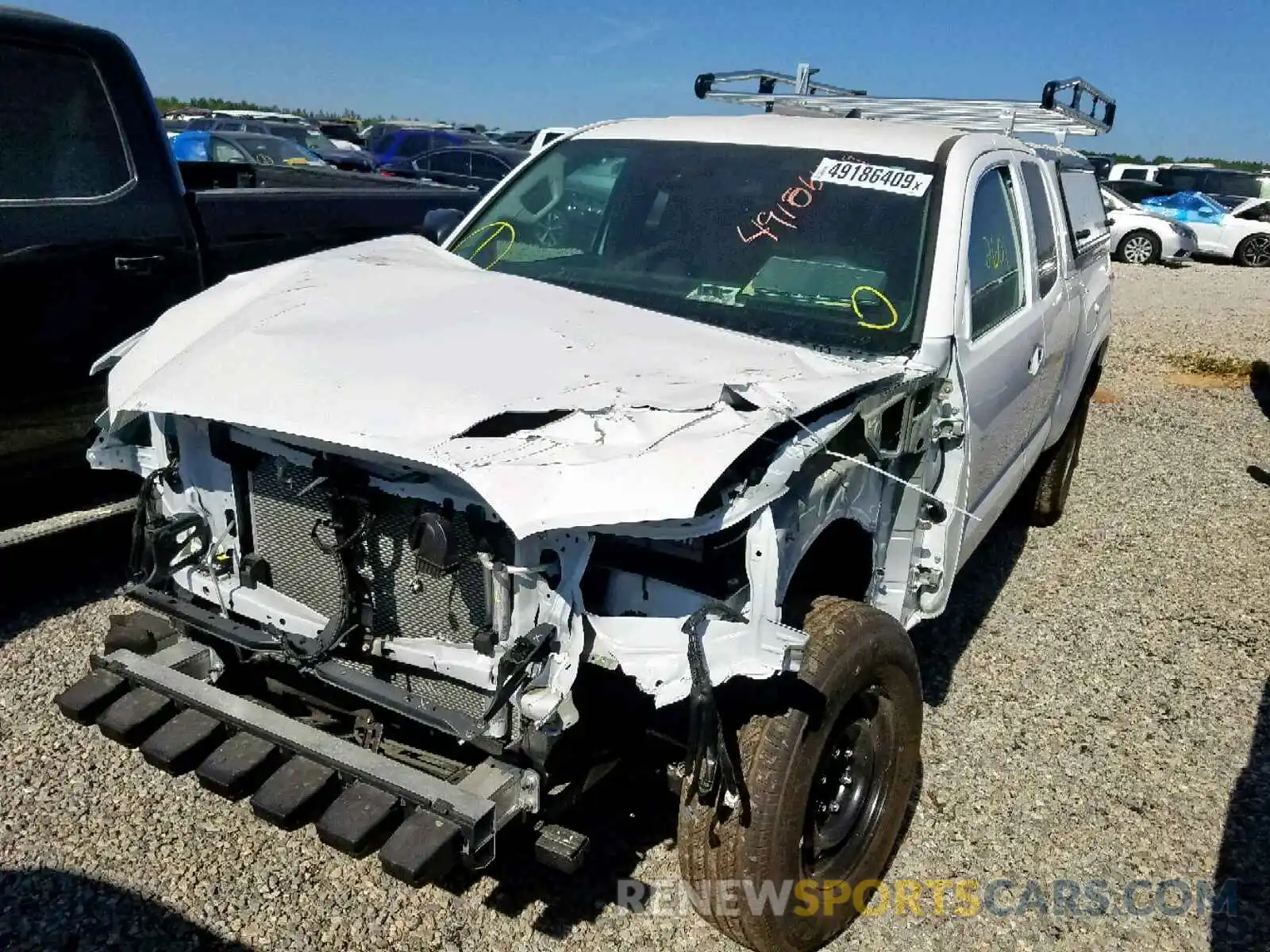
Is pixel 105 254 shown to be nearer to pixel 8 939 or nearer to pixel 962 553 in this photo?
pixel 8 939

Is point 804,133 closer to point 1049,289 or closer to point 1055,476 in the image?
point 1049,289

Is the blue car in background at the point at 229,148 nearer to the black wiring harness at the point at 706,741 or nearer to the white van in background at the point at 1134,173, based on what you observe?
the black wiring harness at the point at 706,741

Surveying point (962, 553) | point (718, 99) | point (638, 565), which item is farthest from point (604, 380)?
point (718, 99)

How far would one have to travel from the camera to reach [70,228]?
12.6 ft

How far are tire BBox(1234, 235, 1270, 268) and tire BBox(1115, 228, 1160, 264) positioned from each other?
6.87 feet

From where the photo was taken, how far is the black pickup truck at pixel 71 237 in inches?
146

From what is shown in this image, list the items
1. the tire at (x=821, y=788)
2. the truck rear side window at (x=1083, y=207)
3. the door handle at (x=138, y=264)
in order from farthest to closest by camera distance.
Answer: the truck rear side window at (x=1083, y=207) → the door handle at (x=138, y=264) → the tire at (x=821, y=788)

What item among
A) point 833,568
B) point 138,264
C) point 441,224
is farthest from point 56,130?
point 833,568

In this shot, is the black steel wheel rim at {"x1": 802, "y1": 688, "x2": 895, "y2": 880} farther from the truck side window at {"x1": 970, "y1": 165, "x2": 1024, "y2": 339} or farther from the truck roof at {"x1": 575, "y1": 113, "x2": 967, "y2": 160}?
the truck roof at {"x1": 575, "y1": 113, "x2": 967, "y2": 160}

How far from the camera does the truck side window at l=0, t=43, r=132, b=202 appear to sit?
12.3ft

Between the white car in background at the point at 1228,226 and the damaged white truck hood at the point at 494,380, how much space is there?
2174cm

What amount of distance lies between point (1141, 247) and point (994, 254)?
19604mm

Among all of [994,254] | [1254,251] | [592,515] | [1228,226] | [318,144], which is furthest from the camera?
[1254,251]

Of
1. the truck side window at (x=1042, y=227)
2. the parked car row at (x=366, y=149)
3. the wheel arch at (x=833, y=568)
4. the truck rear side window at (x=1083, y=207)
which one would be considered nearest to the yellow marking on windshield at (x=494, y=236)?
the wheel arch at (x=833, y=568)
